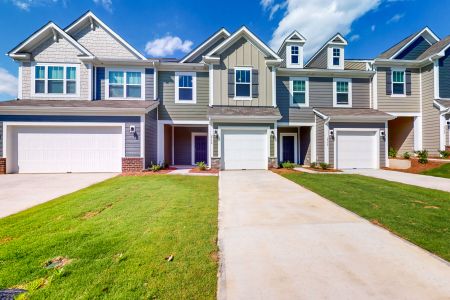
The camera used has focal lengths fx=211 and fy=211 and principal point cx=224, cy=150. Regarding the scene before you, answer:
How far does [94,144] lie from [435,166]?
58.3 feet

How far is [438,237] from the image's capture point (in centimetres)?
348

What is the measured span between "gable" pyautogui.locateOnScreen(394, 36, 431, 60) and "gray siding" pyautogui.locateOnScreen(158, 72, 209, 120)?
13.3 m

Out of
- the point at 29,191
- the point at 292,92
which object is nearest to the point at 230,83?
the point at 292,92

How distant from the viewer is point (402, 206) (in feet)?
17.1

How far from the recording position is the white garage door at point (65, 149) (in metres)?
10.7

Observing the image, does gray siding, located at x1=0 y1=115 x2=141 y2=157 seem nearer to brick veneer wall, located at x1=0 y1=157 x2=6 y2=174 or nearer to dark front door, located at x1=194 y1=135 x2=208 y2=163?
brick veneer wall, located at x1=0 y1=157 x2=6 y2=174

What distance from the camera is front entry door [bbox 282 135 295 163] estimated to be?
15.3 meters

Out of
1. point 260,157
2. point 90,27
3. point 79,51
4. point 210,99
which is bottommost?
point 260,157

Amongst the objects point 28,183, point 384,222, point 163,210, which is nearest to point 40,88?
point 28,183

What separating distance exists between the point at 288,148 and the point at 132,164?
10.4 m

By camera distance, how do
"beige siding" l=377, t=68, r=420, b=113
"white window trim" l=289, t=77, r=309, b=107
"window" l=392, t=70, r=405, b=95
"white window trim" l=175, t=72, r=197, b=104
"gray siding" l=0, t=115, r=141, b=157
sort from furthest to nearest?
"window" l=392, t=70, r=405, b=95 → "beige siding" l=377, t=68, r=420, b=113 → "white window trim" l=289, t=77, r=309, b=107 → "white window trim" l=175, t=72, r=197, b=104 → "gray siding" l=0, t=115, r=141, b=157

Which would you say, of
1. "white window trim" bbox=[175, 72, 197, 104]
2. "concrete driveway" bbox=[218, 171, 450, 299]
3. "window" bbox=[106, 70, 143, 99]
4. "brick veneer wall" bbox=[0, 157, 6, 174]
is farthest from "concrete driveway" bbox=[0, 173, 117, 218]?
"white window trim" bbox=[175, 72, 197, 104]

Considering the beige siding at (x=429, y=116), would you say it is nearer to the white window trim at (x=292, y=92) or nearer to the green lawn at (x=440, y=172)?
the green lawn at (x=440, y=172)

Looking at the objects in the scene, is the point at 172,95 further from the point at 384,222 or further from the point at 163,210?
the point at 384,222
